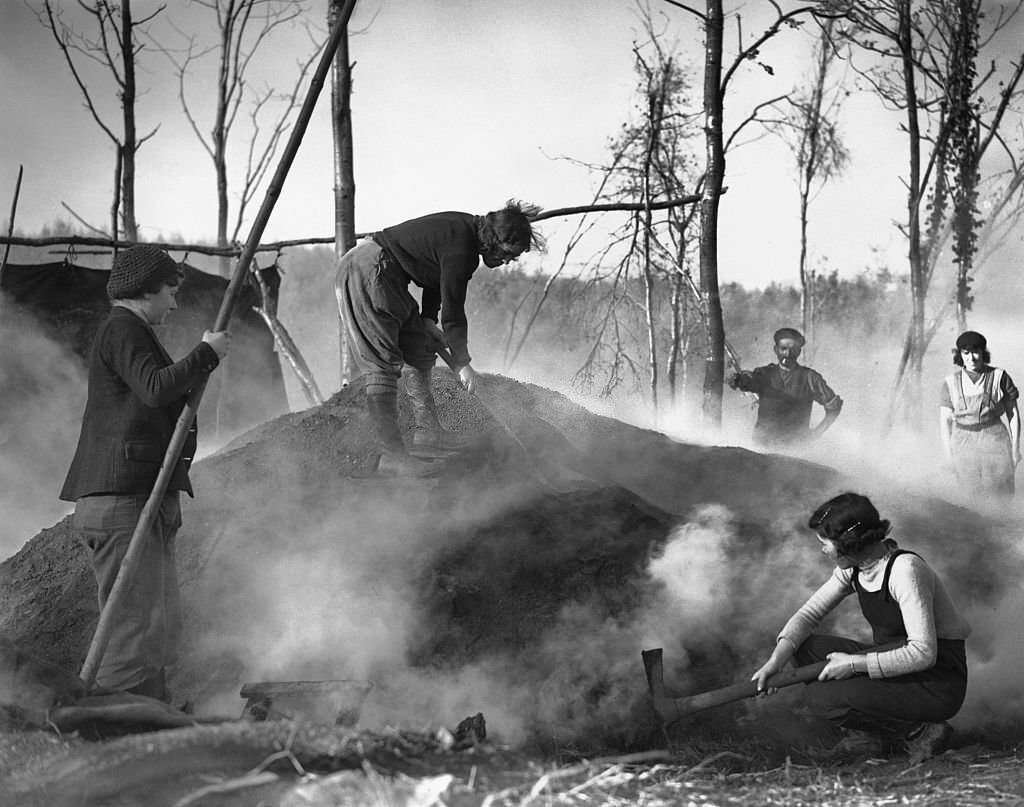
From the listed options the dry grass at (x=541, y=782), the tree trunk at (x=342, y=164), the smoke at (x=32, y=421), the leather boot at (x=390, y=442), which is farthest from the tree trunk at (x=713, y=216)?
the dry grass at (x=541, y=782)

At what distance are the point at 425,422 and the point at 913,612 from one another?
269cm

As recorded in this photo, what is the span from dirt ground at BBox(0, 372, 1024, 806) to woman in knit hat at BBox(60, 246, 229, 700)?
0.65m

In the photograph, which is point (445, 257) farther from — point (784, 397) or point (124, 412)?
point (784, 397)

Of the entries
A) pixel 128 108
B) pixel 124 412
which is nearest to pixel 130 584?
pixel 124 412

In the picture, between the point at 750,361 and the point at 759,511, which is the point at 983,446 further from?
the point at 750,361

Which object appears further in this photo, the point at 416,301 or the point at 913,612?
the point at 416,301

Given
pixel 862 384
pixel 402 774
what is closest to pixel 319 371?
pixel 862 384

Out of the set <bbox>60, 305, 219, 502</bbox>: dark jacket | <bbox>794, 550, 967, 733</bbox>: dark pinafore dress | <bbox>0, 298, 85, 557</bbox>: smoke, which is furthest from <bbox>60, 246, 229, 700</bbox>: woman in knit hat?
<bbox>0, 298, 85, 557</bbox>: smoke

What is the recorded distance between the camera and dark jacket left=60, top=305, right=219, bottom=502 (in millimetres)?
3611

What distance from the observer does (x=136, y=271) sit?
3.72 m

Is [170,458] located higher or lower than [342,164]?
lower

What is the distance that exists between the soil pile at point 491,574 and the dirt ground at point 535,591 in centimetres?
1

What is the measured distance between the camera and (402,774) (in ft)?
7.27

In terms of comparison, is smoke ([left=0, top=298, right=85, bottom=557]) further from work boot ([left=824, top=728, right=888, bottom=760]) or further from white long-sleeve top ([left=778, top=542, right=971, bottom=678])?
white long-sleeve top ([left=778, top=542, right=971, bottom=678])
